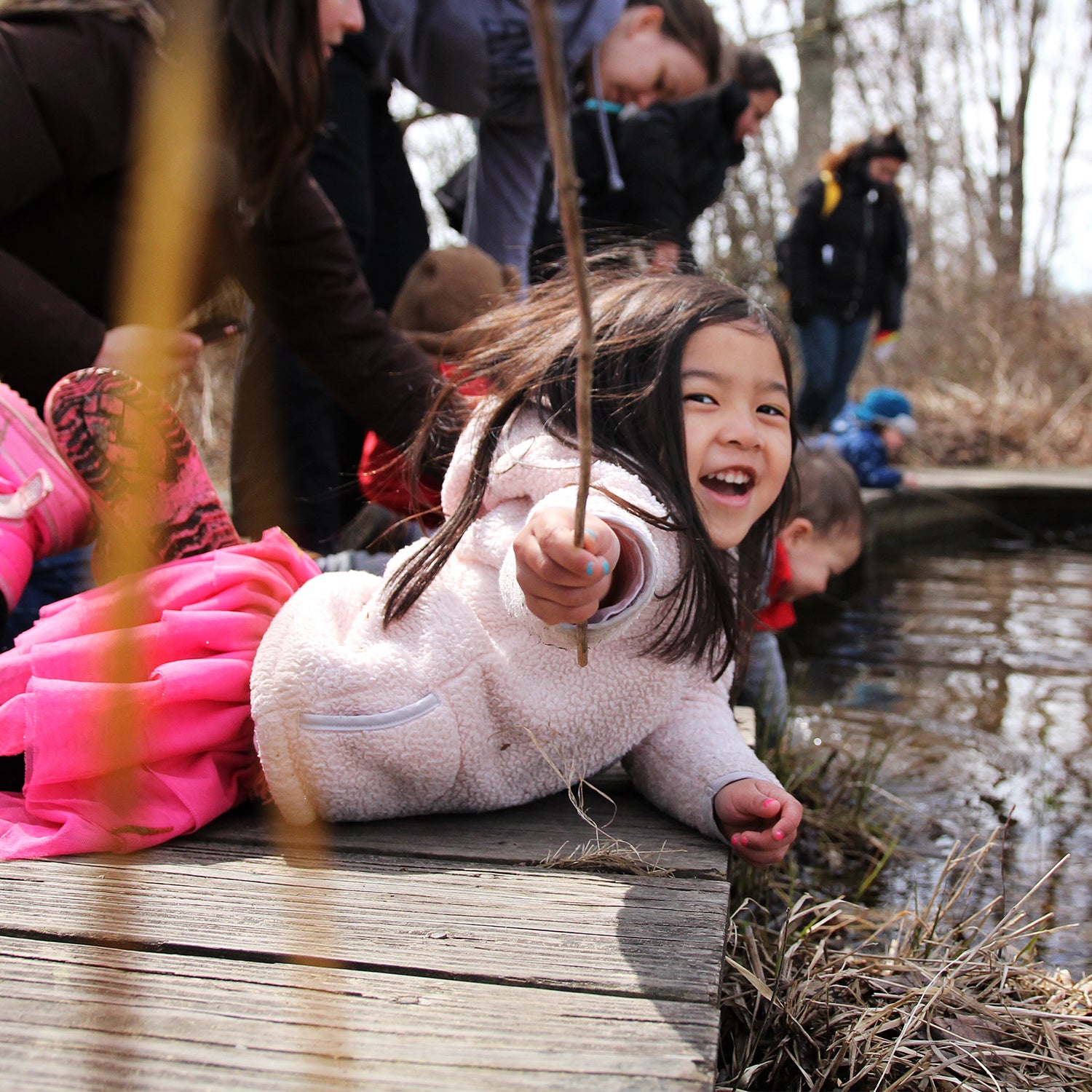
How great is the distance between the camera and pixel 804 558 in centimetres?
272

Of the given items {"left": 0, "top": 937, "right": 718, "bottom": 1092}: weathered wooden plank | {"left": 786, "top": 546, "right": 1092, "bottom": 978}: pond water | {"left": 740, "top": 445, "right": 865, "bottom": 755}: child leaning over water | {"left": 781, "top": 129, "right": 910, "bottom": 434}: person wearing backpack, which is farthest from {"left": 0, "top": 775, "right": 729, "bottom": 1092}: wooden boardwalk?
{"left": 781, "top": 129, "right": 910, "bottom": 434}: person wearing backpack

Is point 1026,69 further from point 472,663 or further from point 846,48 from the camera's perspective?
point 472,663

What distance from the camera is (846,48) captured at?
1289cm

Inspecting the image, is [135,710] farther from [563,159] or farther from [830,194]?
[830,194]

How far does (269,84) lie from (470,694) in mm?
1319

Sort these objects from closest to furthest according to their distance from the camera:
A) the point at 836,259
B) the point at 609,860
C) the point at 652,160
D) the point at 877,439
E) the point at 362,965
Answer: the point at 362,965 < the point at 609,860 < the point at 652,160 < the point at 877,439 < the point at 836,259

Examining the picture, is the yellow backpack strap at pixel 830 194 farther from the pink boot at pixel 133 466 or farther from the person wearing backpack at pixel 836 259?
the pink boot at pixel 133 466

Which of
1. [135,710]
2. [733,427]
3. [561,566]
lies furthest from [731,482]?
[135,710]

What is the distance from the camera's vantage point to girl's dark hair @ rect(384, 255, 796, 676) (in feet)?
4.42

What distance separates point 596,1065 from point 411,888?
1.25 feet

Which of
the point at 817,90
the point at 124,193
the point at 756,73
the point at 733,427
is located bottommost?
the point at 733,427

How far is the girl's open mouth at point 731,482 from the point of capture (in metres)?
1.42

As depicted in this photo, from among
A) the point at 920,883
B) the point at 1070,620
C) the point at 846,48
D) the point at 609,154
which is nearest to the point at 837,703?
the point at 920,883

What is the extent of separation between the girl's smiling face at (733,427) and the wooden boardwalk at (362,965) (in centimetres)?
42
